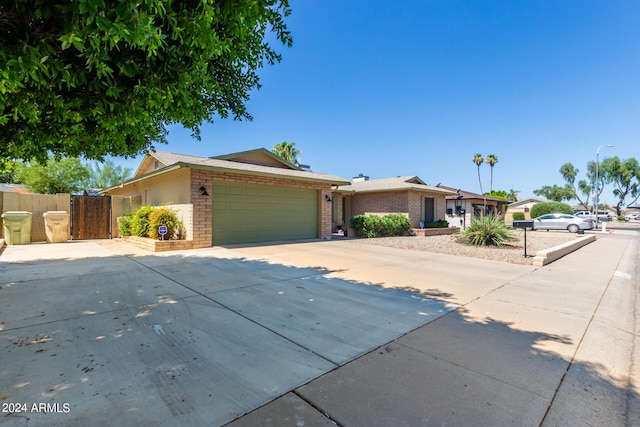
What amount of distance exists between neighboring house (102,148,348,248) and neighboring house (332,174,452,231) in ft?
14.9

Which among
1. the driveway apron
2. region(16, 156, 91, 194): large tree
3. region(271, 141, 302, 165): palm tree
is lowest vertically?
the driveway apron

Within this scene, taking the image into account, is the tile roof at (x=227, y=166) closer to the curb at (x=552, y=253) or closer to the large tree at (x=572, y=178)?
the curb at (x=552, y=253)

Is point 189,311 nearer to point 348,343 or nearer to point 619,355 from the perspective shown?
point 348,343

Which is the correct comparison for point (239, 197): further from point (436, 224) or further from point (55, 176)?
point (55, 176)

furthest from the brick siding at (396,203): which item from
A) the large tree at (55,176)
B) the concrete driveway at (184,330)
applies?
the large tree at (55,176)

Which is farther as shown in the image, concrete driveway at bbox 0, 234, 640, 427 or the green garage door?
the green garage door

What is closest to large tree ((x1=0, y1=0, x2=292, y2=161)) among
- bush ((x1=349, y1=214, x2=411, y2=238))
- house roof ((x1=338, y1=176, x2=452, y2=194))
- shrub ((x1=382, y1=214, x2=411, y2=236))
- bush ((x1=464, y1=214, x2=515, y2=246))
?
bush ((x1=464, y1=214, x2=515, y2=246))

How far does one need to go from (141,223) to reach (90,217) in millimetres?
4279

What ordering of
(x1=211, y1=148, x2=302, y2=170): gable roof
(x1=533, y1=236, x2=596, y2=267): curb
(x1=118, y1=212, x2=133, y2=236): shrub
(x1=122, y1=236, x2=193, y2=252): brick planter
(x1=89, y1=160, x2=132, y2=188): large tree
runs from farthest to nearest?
(x1=89, y1=160, x2=132, y2=188): large tree
(x1=211, y1=148, x2=302, y2=170): gable roof
(x1=118, y1=212, x2=133, y2=236): shrub
(x1=122, y1=236, x2=193, y2=252): brick planter
(x1=533, y1=236, x2=596, y2=267): curb

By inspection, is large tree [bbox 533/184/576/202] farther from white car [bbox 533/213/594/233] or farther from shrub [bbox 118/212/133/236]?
shrub [bbox 118/212/133/236]

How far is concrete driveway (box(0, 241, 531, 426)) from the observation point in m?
2.12

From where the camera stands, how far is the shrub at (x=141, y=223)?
10716 millimetres

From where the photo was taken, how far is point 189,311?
3.97m

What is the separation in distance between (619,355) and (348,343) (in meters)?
2.94
